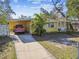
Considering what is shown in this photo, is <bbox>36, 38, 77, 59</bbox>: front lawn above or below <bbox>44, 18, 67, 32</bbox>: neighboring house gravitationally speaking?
above

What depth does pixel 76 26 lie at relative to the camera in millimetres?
42594

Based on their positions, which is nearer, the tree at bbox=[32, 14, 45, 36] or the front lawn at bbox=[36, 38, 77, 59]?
the front lawn at bbox=[36, 38, 77, 59]

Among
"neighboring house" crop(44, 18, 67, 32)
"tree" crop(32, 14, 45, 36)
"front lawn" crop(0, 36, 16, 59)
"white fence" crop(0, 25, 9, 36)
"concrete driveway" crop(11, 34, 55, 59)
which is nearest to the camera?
"concrete driveway" crop(11, 34, 55, 59)

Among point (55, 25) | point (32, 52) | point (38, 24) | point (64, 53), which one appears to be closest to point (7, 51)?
point (32, 52)

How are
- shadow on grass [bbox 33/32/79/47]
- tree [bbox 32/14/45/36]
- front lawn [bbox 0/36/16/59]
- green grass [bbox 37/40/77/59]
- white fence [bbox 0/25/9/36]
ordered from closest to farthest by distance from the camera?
green grass [bbox 37/40/77/59], front lawn [bbox 0/36/16/59], shadow on grass [bbox 33/32/79/47], white fence [bbox 0/25/9/36], tree [bbox 32/14/45/36]

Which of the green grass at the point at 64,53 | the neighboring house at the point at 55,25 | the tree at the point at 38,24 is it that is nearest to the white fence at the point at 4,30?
the tree at the point at 38,24

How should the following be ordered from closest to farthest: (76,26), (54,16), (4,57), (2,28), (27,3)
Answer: (4,57) → (2,28) → (27,3) → (54,16) → (76,26)

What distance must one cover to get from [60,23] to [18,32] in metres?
9.88

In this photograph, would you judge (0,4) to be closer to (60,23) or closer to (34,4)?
(34,4)

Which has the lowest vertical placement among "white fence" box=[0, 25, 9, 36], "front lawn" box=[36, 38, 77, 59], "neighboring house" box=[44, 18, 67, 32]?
"neighboring house" box=[44, 18, 67, 32]

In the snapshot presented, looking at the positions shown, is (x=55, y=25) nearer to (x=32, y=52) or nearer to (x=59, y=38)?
(x=59, y=38)

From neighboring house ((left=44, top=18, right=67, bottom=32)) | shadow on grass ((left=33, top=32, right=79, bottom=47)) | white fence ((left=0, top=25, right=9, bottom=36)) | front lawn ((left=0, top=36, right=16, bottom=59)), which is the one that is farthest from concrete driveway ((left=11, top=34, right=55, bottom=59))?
neighboring house ((left=44, top=18, right=67, bottom=32))

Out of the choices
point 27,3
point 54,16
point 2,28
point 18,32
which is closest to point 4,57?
point 2,28

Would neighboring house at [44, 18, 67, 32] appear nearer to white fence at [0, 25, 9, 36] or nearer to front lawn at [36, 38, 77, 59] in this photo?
white fence at [0, 25, 9, 36]
